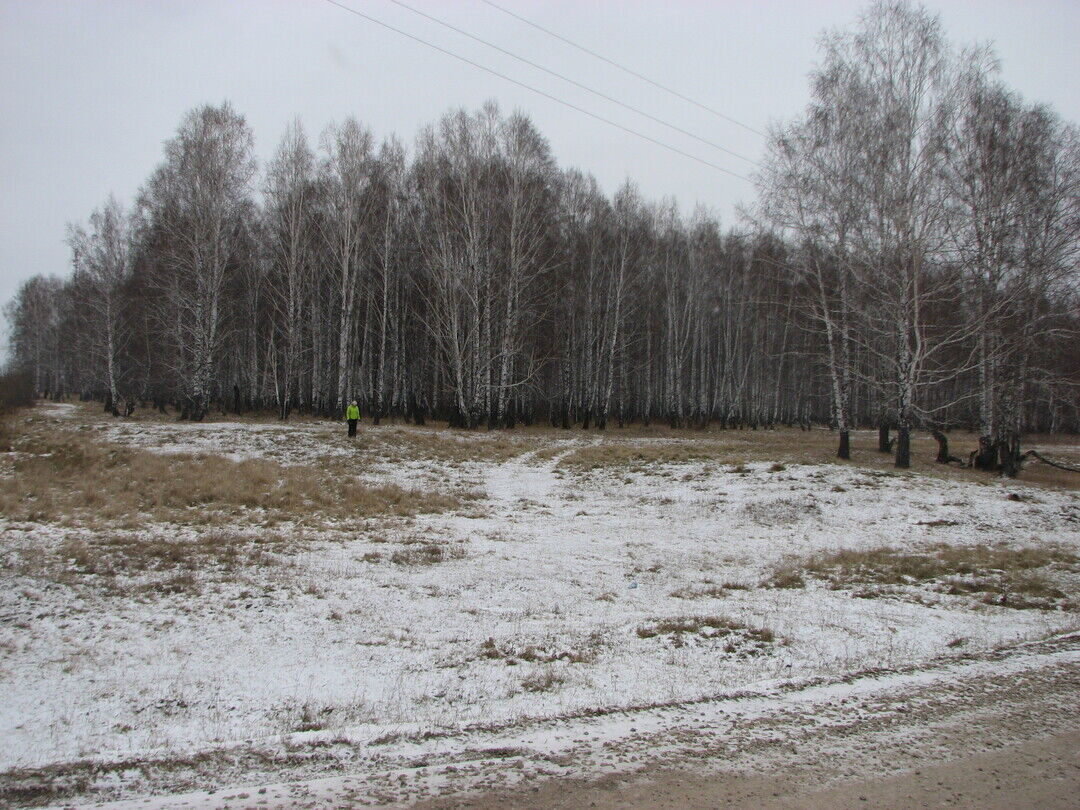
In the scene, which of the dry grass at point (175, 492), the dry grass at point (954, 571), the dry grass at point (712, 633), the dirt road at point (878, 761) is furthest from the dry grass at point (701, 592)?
the dry grass at point (175, 492)

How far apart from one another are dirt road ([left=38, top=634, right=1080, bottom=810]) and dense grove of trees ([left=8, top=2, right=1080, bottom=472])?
16.0m

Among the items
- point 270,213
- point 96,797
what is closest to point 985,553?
point 96,797

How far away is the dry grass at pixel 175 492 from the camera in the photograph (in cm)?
1070

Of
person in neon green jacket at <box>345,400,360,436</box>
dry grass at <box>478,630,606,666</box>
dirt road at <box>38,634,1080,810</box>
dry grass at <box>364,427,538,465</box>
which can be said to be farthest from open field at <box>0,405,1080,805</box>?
person in neon green jacket at <box>345,400,360,436</box>

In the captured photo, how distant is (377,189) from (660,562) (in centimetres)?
2734

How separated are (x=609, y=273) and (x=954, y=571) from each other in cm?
2835

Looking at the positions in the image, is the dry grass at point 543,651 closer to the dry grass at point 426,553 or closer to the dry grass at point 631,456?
the dry grass at point 426,553

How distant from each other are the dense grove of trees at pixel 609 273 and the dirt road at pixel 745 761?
52.4ft

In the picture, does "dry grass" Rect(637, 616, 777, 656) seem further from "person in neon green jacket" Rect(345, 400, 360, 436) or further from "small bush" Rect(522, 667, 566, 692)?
"person in neon green jacket" Rect(345, 400, 360, 436)

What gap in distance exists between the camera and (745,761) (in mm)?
3930

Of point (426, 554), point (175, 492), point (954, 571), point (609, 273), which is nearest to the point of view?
point (954, 571)

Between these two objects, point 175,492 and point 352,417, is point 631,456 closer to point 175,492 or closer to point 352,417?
point 352,417

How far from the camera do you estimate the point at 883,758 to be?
3.98 metres

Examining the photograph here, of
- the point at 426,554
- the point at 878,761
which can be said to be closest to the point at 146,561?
the point at 426,554
